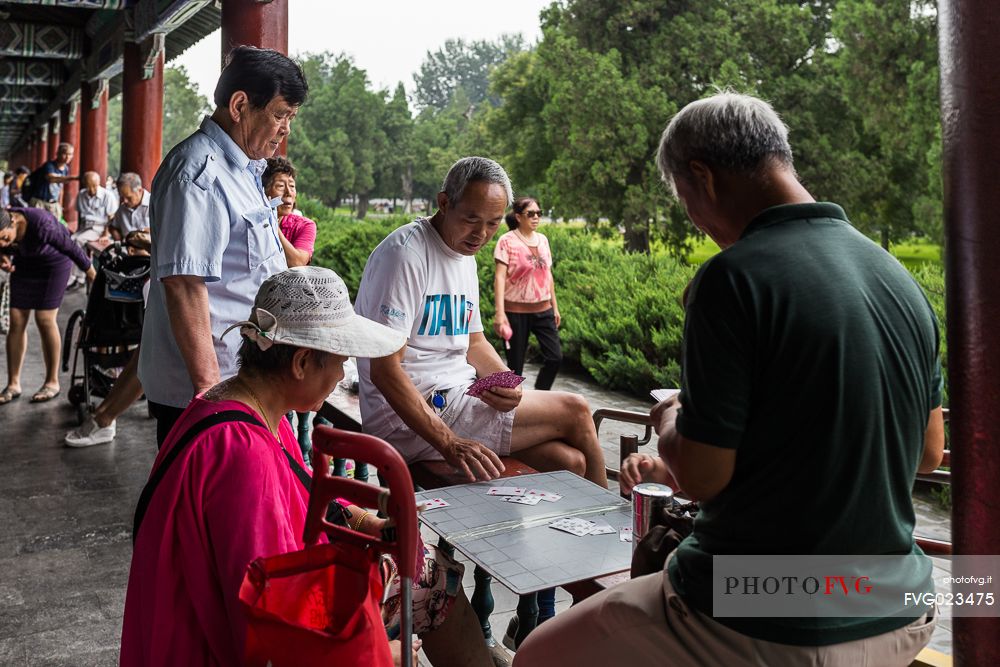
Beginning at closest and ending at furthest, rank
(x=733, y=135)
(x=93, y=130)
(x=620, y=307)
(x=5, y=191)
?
(x=733, y=135)
(x=620, y=307)
(x=93, y=130)
(x=5, y=191)

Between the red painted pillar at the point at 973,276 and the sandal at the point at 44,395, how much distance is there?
6968 millimetres

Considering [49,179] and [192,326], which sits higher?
[49,179]

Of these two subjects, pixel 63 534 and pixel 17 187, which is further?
pixel 17 187

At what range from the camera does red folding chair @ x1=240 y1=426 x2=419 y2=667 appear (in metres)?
1.58

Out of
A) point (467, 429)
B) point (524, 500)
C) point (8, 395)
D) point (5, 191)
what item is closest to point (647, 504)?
point (524, 500)

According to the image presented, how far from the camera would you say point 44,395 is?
710cm

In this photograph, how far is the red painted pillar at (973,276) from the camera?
152 centimetres

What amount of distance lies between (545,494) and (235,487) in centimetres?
118

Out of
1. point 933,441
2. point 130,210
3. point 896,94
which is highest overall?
point 896,94

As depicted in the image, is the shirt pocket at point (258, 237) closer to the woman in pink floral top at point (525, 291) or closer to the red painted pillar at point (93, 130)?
the woman in pink floral top at point (525, 291)

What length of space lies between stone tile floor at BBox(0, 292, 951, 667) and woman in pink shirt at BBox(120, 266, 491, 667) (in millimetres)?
1695

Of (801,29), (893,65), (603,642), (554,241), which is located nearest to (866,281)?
(603,642)

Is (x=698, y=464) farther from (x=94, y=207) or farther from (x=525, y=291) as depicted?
(x=94, y=207)

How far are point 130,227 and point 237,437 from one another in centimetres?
775
